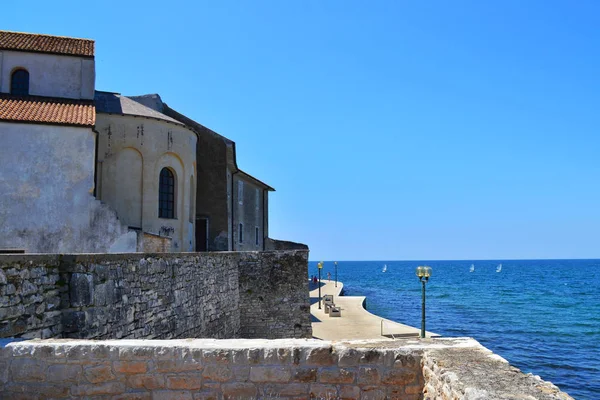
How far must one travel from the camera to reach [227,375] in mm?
5020

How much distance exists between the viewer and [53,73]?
22.5 metres

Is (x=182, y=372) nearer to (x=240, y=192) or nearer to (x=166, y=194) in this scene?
(x=166, y=194)

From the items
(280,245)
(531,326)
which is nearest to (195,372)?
(280,245)

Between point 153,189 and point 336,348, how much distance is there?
60.1 ft

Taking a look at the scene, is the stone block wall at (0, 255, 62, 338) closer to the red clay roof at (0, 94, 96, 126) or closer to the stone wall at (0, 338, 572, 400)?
the stone wall at (0, 338, 572, 400)

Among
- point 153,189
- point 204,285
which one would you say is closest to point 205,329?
point 204,285

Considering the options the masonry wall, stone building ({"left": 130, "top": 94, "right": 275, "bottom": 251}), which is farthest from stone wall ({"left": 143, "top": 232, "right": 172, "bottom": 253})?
the masonry wall

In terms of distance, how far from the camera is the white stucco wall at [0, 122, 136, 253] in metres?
17.8

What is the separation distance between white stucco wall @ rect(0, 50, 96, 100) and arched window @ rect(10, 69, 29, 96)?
19cm

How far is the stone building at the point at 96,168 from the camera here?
18000 mm

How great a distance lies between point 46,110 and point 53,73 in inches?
143

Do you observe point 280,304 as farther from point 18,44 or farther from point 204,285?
point 18,44

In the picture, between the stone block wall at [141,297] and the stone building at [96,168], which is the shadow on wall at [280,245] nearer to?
the stone building at [96,168]

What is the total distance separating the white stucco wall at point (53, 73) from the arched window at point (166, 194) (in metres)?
4.56
